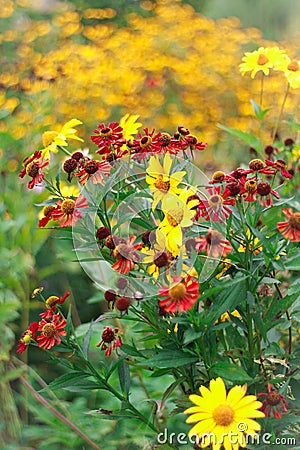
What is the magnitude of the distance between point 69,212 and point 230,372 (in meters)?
0.23

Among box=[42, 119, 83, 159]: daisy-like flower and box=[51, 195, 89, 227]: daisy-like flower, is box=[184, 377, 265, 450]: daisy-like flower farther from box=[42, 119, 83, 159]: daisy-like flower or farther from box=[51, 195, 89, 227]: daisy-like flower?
Result: box=[42, 119, 83, 159]: daisy-like flower

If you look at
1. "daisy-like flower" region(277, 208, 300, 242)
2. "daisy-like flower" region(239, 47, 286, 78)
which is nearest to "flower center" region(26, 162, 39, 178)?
"daisy-like flower" region(277, 208, 300, 242)

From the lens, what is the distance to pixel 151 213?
0.68 metres

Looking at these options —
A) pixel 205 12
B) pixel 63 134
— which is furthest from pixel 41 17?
pixel 63 134

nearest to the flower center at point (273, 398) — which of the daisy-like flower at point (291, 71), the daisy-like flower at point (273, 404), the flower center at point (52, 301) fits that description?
the daisy-like flower at point (273, 404)

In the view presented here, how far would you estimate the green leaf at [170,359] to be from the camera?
2.06ft

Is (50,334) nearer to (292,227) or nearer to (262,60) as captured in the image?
(292,227)

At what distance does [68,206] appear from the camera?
25.5 inches

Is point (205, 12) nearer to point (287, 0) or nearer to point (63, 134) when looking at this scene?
point (287, 0)

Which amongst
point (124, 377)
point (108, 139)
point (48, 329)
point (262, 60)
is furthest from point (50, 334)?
point (262, 60)

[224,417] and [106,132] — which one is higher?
[106,132]

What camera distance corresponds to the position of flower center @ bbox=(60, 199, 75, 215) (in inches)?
25.4

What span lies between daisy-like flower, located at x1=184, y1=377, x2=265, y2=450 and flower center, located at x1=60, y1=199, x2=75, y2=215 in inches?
8.6

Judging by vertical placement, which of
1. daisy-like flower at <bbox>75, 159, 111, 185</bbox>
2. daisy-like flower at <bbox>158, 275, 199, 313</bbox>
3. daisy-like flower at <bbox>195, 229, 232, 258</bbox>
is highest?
daisy-like flower at <bbox>75, 159, 111, 185</bbox>
